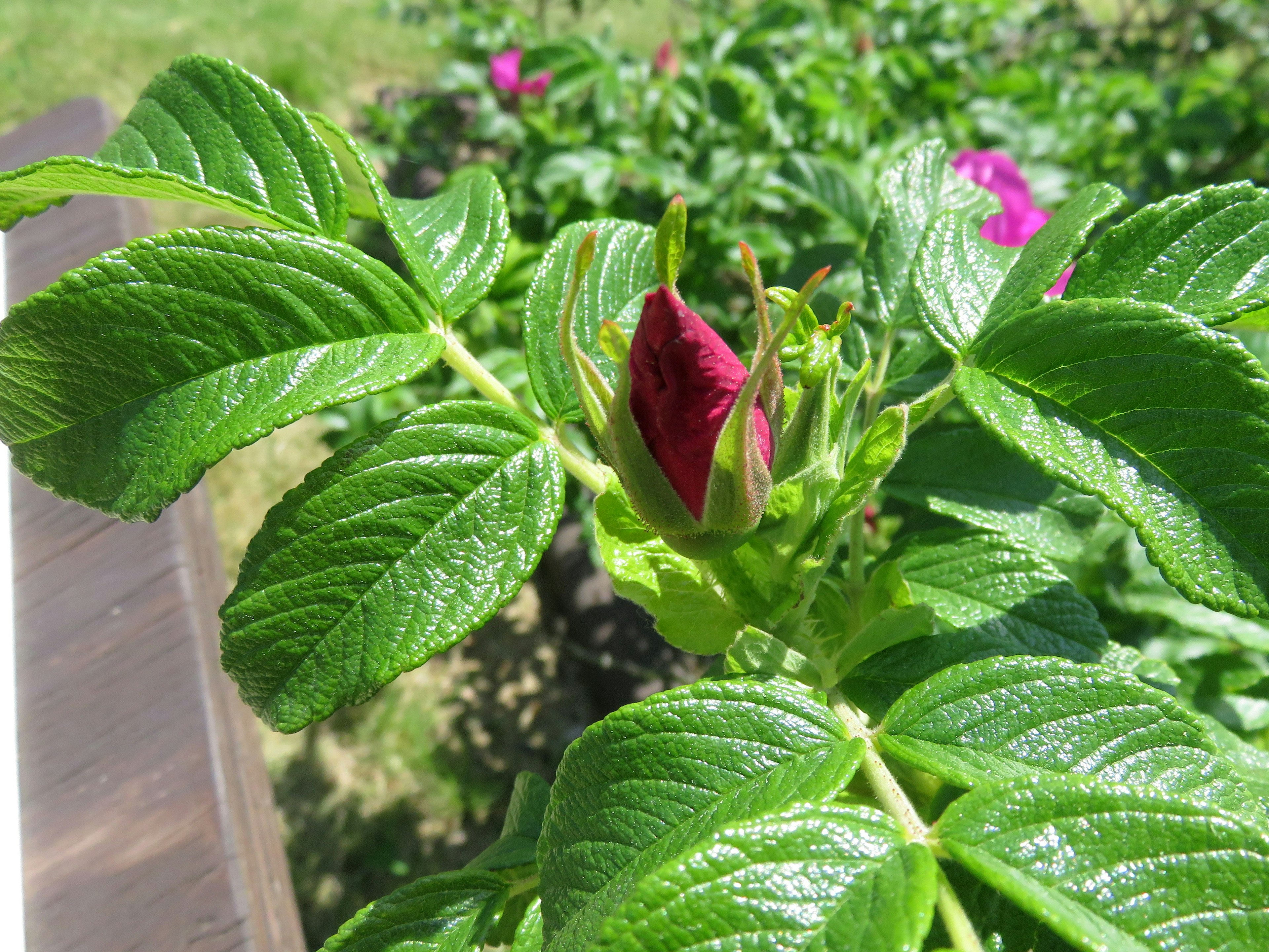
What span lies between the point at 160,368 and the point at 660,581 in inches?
16.7

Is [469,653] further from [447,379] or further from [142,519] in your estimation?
[142,519]

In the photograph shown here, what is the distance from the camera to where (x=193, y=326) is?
2.09 ft

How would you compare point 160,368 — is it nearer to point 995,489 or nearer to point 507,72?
point 995,489

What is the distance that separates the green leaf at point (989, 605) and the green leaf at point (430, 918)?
400 millimetres

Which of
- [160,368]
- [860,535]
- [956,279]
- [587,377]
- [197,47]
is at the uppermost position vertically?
[197,47]

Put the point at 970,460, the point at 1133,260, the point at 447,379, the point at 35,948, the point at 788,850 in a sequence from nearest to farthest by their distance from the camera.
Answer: the point at 788,850 < the point at 1133,260 < the point at 970,460 < the point at 35,948 < the point at 447,379

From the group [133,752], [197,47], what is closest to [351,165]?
[133,752]

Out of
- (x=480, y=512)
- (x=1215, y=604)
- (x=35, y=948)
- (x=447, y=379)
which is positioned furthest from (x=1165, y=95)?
(x=35, y=948)

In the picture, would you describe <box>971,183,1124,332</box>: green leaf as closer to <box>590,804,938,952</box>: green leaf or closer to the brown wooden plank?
<box>590,804,938,952</box>: green leaf

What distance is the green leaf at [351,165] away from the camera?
75cm

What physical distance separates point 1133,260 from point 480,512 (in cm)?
57

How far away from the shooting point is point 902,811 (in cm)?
60

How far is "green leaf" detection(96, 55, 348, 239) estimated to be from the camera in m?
0.74

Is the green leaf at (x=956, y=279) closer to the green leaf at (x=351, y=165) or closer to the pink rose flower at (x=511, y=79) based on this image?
the green leaf at (x=351, y=165)
